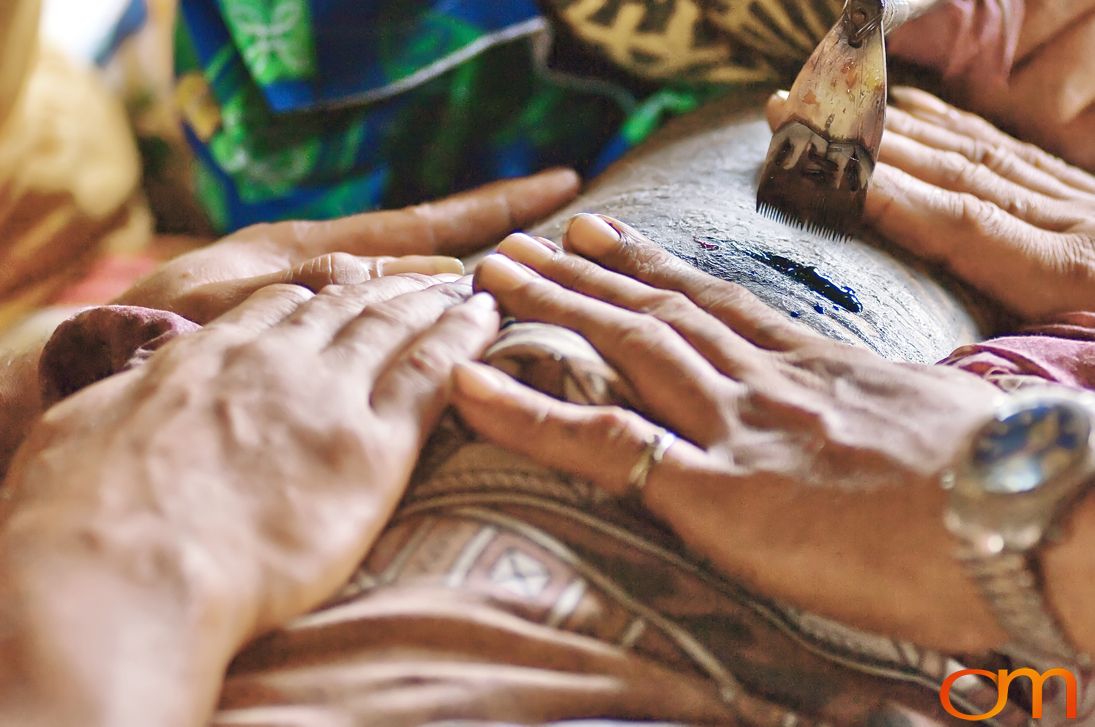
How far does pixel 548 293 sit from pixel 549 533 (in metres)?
0.22

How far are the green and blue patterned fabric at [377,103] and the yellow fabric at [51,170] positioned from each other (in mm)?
149

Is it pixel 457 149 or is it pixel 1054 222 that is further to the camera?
pixel 457 149

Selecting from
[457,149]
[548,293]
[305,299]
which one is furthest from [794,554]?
[457,149]

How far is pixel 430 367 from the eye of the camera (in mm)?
665

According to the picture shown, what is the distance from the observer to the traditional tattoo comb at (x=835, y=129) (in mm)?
878

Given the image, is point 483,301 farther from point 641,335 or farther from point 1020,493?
point 1020,493

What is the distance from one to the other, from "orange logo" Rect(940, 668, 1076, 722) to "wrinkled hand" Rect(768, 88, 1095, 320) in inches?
20.3

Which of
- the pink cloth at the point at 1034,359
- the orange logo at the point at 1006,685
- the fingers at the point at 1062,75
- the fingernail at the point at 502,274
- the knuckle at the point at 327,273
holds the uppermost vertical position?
the fingers at the point at 1062,75

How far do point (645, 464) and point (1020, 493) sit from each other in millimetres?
229

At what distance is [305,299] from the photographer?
0.78 meters

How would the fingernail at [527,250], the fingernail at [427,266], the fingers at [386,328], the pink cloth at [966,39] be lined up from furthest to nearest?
the pink cloth at [966,39], the fingernail at [427,266], the fingernail at [527,250], the fingers at [386,328]

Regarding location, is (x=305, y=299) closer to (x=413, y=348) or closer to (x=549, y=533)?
(x=413, y=348)

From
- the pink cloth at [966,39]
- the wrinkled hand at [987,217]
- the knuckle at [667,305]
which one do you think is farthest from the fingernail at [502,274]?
the pink cloth at [966,39]

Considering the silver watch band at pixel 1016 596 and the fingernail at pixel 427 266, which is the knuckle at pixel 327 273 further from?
the silver watch band at pixel 1016 596
